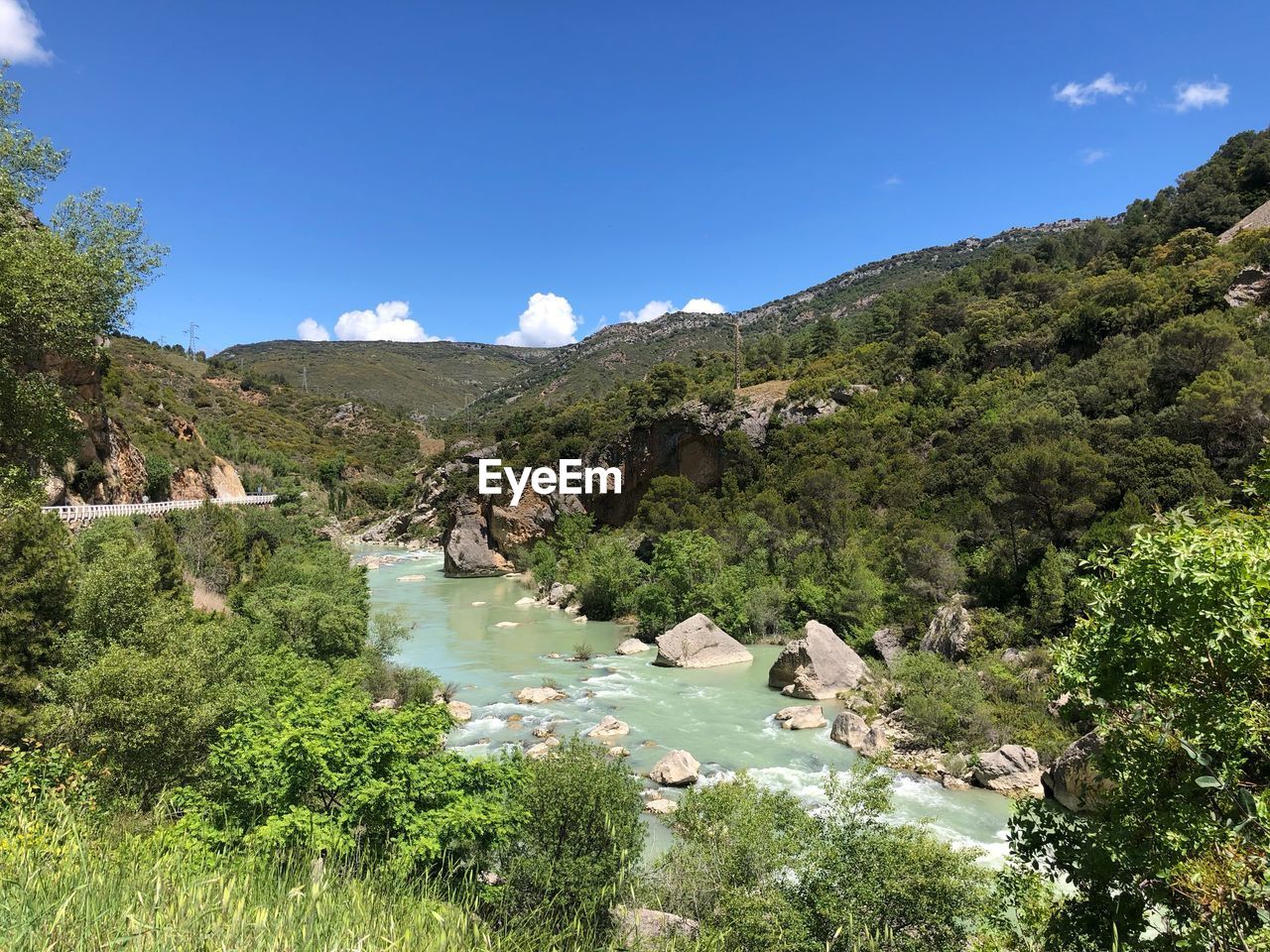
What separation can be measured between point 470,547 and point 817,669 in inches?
1465

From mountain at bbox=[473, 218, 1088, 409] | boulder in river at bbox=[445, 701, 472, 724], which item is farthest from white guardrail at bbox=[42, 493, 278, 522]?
mountain at bbox=[473, 218, 1088, 409]

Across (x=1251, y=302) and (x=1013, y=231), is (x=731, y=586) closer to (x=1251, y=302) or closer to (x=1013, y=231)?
(x=1251, y=302)

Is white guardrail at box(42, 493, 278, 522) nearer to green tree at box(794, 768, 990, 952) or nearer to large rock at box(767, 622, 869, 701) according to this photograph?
green tree at box(794, 768, 990, 952)

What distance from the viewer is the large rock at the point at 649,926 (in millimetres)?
7154

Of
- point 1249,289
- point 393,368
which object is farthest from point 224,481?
point 393,368

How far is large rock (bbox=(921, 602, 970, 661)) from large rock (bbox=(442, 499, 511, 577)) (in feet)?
122

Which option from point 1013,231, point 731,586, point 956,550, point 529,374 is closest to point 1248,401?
point 956,550

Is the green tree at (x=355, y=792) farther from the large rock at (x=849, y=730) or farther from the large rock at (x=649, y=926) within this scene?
the large rock at (x=849, y=730)

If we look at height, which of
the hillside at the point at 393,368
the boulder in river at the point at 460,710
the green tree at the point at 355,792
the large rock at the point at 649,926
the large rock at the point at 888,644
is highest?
the hillside at the point at 393,368

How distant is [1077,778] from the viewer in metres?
12.7

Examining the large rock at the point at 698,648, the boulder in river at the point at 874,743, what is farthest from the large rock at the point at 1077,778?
the large rock at the point at 698,648

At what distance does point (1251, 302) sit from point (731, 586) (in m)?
28.5

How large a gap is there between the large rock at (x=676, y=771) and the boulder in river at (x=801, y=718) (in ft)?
13.2

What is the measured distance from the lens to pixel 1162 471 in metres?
21.5
